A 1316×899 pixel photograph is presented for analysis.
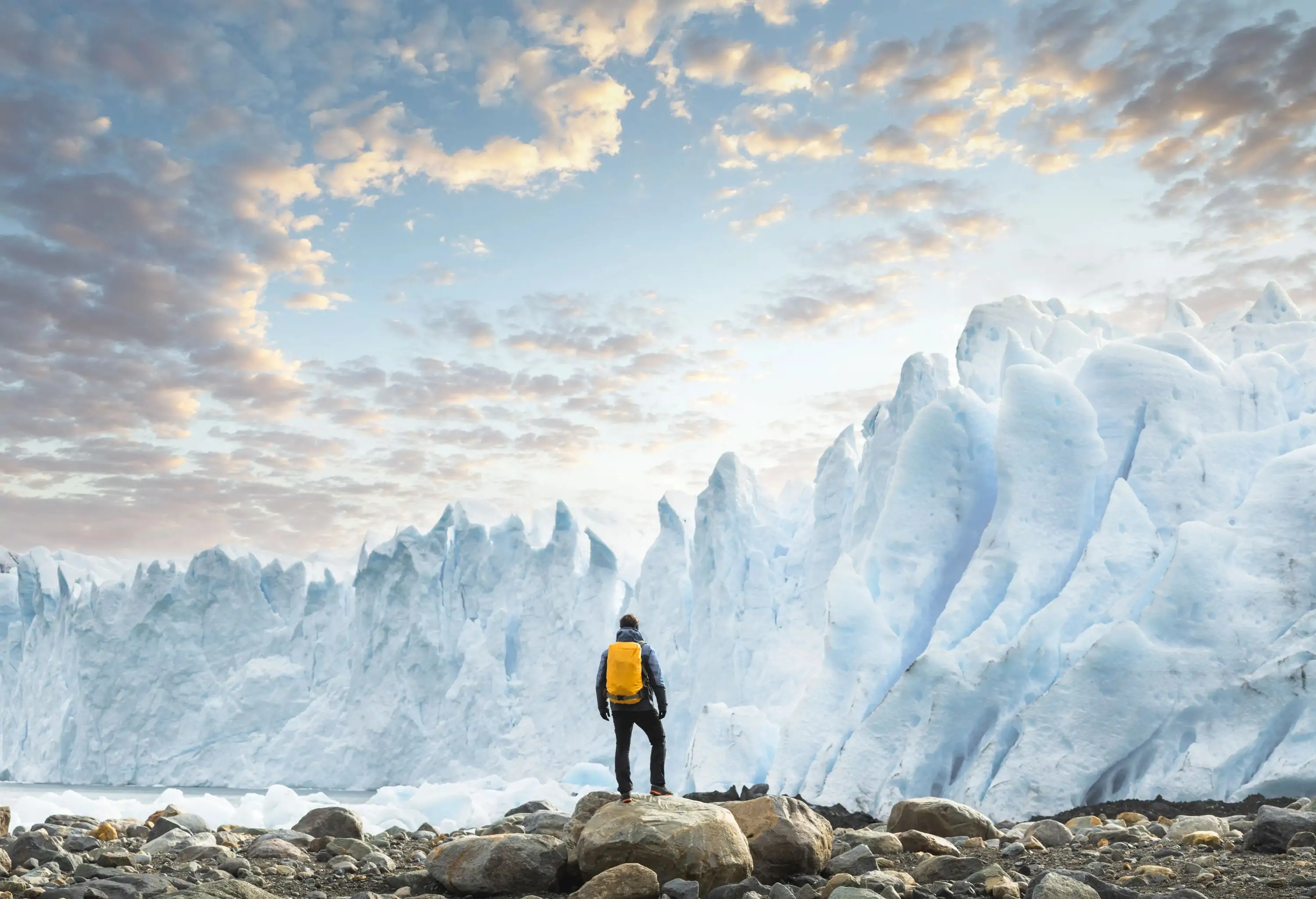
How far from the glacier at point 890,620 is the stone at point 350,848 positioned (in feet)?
24.5

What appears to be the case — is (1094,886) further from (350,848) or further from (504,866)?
(350,848)

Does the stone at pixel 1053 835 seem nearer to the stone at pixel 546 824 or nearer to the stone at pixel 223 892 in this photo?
the stone at pixel 546 824

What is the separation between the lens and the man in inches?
253

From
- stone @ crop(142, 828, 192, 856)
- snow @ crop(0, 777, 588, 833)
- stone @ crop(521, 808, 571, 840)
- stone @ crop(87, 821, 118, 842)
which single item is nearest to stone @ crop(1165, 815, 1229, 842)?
stone @ crop(521, 808, 571, 840)

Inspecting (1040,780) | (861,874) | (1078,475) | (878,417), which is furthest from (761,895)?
(878,417)

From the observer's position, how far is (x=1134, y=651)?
1151 cm

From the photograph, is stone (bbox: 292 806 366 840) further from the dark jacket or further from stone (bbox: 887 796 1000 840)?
stone (bbox: 887 796 1000 840)

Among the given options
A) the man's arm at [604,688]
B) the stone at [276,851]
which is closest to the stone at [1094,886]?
the man's arm at [604,688]

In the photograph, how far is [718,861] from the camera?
544cm

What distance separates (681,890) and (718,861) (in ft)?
1.35

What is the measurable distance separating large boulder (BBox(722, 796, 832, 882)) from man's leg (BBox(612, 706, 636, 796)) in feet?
2.18

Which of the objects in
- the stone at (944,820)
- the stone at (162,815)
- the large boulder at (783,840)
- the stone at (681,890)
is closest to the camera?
the stone at (681,890)

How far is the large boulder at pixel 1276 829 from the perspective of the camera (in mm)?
6180

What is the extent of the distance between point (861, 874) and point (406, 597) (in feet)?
87.4
